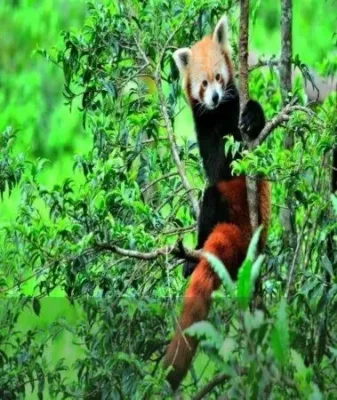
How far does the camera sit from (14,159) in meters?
2.89

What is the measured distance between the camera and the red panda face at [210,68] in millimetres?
3713

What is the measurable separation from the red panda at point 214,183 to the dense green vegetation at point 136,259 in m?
0.05

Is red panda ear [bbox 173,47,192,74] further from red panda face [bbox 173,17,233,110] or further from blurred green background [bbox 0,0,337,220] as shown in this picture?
blurred green background [bbox 0,0,337,220]

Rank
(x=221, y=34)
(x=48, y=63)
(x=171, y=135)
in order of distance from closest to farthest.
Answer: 1. (x=171, y=135)
2. (x=221, y=34)
3. (x=48, y=63)

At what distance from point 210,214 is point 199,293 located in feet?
2.02

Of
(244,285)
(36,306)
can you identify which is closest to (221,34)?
(36,306)

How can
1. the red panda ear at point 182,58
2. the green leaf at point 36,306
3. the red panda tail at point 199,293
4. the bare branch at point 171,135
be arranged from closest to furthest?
the red panda tail at point 199,293, the green leaf at point 36,306, the bare branch at point 171,135, the red panda ear at point 182,58

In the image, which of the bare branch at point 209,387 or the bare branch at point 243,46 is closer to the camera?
the bare branch at point 209,387

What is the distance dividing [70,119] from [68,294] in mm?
5625

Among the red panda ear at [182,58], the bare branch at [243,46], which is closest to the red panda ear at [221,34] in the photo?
the red panda ear at [182,58]

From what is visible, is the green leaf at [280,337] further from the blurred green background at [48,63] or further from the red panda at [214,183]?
the blurred green background at [48,63]

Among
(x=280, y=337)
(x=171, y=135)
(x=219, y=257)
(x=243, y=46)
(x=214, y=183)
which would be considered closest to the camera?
(x=280, y=337)

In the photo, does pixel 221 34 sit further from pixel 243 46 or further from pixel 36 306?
pixel 36 306

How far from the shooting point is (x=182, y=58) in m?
3.64
